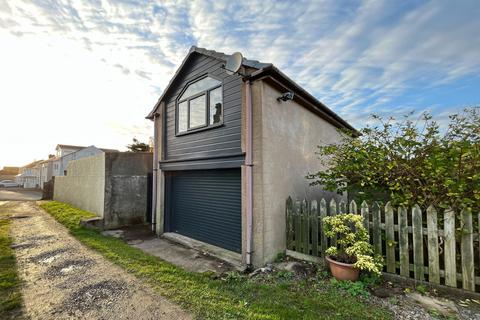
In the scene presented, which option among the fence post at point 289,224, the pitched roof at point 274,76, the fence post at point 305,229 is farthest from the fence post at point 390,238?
the pitched roof at point 274,76

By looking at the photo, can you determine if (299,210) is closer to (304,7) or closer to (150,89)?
(304,7)

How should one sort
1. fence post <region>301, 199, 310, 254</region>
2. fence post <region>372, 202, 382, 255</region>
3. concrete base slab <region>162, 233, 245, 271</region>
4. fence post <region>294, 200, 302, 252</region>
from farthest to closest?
concrete base slab <region>162, 233, 245, 271</region> < fence post <region>294, 200, 302, 252</region> < fence post <region>301, 199, 310, 254</region> < fence post <region>372, 202, 382, 255</region>

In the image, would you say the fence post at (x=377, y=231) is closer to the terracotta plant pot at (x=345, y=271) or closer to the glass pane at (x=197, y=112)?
the terracotta plant pot at (x=345, y=271)

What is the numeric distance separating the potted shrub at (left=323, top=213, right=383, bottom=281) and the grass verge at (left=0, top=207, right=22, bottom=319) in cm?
542

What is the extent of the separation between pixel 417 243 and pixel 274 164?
321cm

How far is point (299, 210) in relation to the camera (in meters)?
5.57

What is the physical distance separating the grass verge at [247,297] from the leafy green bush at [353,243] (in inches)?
24.5

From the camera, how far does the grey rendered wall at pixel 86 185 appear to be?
33.2 feet

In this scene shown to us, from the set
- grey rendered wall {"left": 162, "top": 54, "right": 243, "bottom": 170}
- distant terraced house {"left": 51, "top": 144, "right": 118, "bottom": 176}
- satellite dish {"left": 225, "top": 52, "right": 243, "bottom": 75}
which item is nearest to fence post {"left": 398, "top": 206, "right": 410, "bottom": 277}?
grey rendered wall {"left": 162, "top": 54, "right": 243, "bottom": 170}

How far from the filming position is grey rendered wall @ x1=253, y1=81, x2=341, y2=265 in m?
5.20

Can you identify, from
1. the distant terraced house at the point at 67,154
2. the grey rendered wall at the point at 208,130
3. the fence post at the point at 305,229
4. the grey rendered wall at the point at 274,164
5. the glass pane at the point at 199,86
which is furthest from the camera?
the distant terraced house at the point at 67,154

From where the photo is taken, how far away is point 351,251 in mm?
4012

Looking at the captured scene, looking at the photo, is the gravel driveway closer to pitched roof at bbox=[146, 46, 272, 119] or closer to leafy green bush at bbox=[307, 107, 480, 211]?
leafy green bush at bbox=[307, 107, 480, 211]

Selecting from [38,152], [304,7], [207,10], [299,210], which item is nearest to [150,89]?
[207,10]
